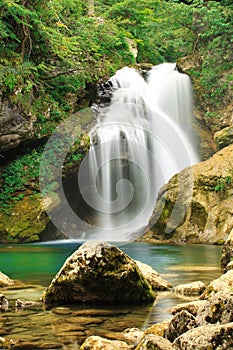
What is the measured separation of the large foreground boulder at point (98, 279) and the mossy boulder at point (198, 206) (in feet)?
29.4

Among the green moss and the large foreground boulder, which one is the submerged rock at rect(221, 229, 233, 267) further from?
the green moss

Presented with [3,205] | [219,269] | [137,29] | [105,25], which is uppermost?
[137,29]

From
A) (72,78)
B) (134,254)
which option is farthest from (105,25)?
(134,254)

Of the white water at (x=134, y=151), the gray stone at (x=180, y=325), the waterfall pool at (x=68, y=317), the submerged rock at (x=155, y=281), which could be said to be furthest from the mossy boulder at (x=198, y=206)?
the gray stone at (x=180, y=325)

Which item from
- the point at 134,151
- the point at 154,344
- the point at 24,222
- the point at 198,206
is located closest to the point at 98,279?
the point at 154,344

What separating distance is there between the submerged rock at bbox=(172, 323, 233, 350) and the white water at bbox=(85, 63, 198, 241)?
42.8ft

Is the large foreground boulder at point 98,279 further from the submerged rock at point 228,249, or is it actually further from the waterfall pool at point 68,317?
the submerged rock at point 228,249

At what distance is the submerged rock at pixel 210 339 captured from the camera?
2.51 metres

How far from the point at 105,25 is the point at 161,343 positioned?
19.5 meters

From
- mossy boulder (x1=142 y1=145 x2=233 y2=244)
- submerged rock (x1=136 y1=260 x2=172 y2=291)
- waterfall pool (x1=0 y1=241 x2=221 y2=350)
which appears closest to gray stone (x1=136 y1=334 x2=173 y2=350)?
waterfall pool (x1=0 y1=241 x2=221 y2=350)

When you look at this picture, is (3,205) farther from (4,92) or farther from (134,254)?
(134,254)

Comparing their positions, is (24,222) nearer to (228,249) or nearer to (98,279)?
(228,249)

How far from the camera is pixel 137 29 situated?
2741cm

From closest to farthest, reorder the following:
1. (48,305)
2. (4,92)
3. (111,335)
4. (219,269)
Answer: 1. (111,335)
2. (48,305)
3. (219,269)
4. (4,92)
